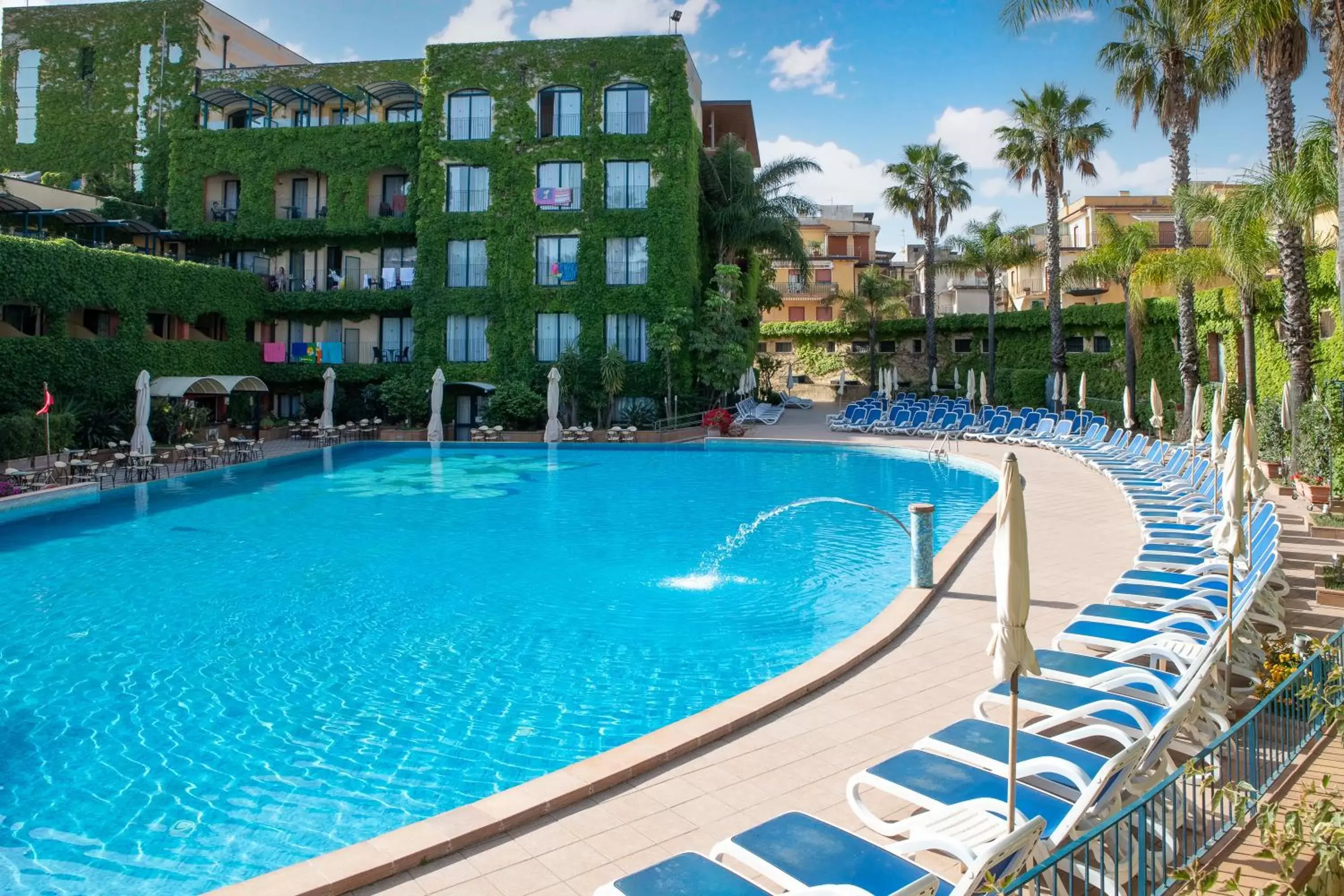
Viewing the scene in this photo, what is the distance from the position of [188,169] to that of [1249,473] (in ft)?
128

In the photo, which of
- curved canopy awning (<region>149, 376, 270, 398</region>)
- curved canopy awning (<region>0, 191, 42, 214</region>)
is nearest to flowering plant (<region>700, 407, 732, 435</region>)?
curved canopy awning (<region>149, 376, 270, 398</region>)

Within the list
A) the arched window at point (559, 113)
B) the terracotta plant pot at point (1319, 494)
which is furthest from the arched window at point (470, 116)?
the terracotta plant pot at point (1319, 494)

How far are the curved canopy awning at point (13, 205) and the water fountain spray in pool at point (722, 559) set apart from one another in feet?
80.1

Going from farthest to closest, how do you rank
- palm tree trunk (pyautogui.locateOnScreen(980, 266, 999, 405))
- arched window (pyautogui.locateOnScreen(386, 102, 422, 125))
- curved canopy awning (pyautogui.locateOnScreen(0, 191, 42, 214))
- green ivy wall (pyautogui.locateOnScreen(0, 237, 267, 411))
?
arched window (pyautogui.locateOnScreen(386, 102, 422, 125)), palm tree trunk (pyautogui.locateOnScreen(980, 266, 999, 405)), curved canopy awning (pyautogui.locateOnScreen(0, 191, 42, 214)), green ivy wall (pyautogui.locateOnScreen(0, 237, 267, 411))

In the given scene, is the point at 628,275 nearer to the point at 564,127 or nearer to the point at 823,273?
the point at 564,127

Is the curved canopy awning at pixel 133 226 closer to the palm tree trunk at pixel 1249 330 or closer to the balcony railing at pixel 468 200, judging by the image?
the balcony railing at pixel 468 200

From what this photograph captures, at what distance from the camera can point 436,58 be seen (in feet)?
115

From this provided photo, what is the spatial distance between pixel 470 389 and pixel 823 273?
92.1 ft

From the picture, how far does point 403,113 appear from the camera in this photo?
39.3 meters

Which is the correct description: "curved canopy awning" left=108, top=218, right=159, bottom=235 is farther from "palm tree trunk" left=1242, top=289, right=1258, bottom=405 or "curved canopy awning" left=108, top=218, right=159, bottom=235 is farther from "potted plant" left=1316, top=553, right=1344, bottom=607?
"potted plant" left=1316, top=553, right=1344, bottom=607

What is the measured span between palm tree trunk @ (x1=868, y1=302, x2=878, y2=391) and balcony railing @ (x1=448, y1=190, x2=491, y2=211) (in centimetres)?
1804

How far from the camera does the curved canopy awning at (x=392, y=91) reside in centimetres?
3688

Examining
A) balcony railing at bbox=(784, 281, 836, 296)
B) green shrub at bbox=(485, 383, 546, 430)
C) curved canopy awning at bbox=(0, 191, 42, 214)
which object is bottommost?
green shrub at bbox=(485, 383, 546, 430)

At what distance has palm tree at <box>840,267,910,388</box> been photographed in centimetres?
4259
